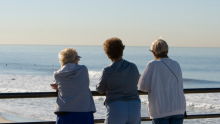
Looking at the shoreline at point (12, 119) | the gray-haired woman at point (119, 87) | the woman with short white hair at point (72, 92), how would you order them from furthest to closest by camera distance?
the shoreline at point (12, 119) < the woman with short white hair at point (72, 92) < the gray-haired woman at point (119, 87)

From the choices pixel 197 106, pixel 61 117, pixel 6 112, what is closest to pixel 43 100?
pixel 6 112

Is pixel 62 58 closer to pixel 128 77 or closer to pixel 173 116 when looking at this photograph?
pixel 128 77

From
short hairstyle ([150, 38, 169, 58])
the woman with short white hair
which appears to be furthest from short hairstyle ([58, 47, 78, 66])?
short hairstyle ([150, 38, 169, 58])

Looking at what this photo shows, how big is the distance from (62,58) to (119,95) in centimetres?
68

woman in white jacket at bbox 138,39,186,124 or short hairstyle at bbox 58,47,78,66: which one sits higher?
short hairstyle at bbox 58,47,78,66

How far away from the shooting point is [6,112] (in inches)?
Result: 406

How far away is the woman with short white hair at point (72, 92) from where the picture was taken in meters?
2.64

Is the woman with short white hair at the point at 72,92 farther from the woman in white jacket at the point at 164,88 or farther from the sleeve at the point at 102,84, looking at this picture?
the woman in white jacket at the point at 164,88

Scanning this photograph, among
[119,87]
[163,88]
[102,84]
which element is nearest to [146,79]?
[163,88]

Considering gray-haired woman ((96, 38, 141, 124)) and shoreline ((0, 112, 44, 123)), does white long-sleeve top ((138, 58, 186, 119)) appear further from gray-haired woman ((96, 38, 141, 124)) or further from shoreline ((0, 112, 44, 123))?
shoreline ((0, 112, 44, 123))

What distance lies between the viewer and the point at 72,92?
2643 mm

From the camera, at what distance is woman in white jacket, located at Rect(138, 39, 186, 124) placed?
264cm

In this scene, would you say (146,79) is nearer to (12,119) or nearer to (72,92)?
(72,92)

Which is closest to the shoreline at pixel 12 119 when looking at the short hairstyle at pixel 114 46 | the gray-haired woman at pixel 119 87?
the gray-haired woman at pixel 119 87
